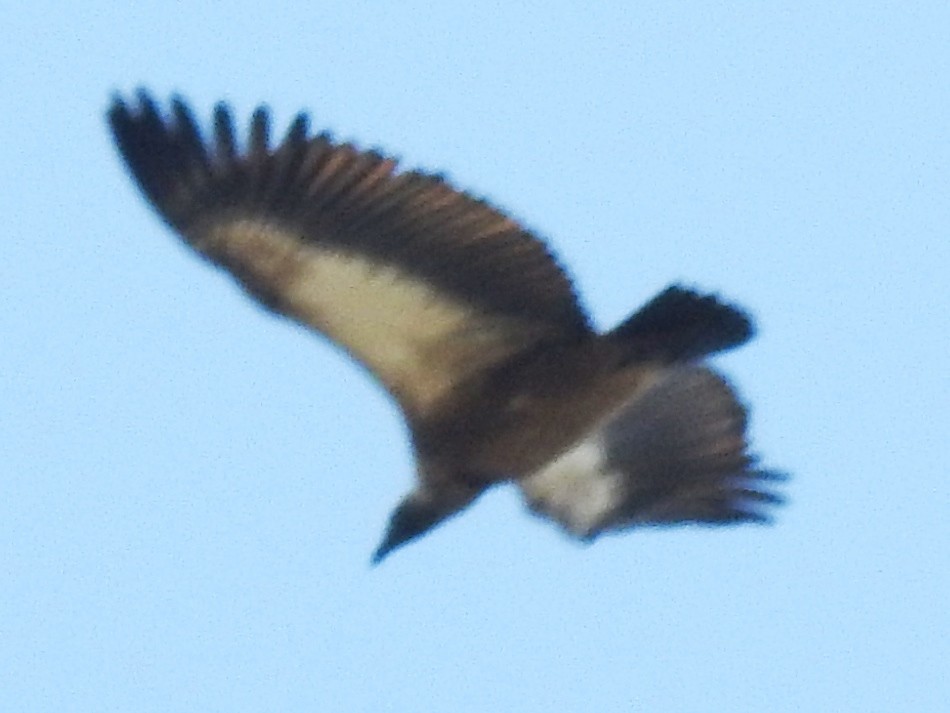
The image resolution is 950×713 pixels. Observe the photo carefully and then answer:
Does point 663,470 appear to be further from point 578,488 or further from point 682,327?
point 682,327

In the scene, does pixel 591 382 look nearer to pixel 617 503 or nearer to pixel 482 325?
pixel 482 325

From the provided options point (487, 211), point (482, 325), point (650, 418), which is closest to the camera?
point (487, 211)

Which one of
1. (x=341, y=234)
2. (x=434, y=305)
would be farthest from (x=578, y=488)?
(x=341, y=234)

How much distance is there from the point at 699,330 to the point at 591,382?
51 cm

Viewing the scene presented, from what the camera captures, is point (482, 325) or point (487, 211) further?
point (482, 325)

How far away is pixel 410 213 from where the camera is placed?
25.6ft

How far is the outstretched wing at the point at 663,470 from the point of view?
954 centimetres

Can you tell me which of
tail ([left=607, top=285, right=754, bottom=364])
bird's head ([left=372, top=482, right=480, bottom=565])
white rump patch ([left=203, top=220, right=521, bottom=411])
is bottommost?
bird's head ([left=372, top=482, right=480, bottom=565])

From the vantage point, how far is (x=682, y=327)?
8172 millimetres

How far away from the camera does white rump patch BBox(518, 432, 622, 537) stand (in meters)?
9.76

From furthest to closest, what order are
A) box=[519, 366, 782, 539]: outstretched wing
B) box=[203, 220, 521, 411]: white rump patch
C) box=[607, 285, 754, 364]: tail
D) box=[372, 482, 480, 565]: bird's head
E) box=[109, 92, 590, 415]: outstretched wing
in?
box=[519, 366, 782, 539]: outstretched wing, box=[372, 482, 480, 565]: bird's head, box=[607, 285, 754, 364]: tail, box=[203, 220, 521, 411]: white rump patch, box=[109, 92, 590, 415]: outstretched wing

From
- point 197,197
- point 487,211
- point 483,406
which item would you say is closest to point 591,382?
point 483,406

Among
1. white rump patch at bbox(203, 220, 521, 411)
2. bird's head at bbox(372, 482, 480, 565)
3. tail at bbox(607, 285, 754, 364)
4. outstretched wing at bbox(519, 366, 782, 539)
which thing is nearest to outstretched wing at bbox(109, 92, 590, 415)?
white rump patch at bbox(203, 220, 521, 411)

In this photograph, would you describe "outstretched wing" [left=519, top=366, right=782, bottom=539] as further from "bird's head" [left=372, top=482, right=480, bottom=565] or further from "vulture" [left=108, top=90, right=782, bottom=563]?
"bird's head" [left=372, top=482, right=480, bottom=565]
